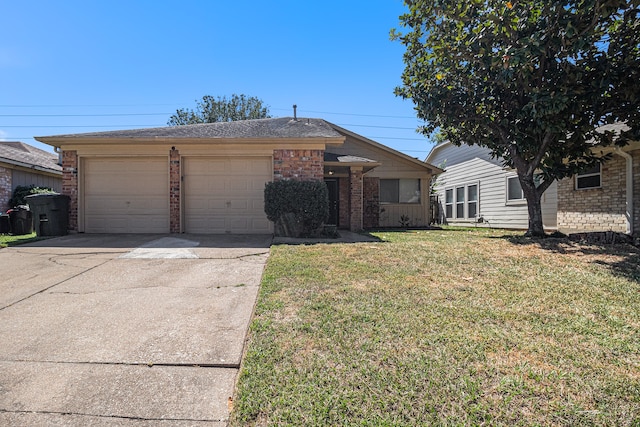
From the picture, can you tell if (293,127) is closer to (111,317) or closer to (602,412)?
(111,317)

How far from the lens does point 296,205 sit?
8.45 meters

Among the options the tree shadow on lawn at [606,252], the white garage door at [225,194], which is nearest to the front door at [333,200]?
the white garage door at [225,194]

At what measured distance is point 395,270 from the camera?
482 centimetres

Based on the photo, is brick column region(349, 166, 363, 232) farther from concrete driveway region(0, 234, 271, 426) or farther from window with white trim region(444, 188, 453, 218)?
window with white trim region(444, 188, 453, 218)

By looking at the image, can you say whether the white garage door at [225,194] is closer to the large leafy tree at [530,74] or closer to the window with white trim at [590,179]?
the large leafy tree at [530,74]

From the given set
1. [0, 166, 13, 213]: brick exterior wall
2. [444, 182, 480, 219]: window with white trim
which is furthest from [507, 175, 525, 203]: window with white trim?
[0, 166, 13, 213]: brick exterior wall

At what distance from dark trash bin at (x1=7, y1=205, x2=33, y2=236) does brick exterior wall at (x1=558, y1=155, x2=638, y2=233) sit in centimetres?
1684

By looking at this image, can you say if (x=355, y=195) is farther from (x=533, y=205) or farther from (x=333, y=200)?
(x=533, y=205)

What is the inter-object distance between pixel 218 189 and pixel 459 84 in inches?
286

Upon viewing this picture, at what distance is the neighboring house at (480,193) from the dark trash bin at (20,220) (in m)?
14.3

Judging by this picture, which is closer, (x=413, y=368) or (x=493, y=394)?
(x=493, y=394)

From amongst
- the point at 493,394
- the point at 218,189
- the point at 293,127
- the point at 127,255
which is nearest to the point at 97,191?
the point at 218,189

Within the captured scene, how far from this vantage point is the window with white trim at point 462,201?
16.2m

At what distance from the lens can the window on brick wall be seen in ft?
47.2
